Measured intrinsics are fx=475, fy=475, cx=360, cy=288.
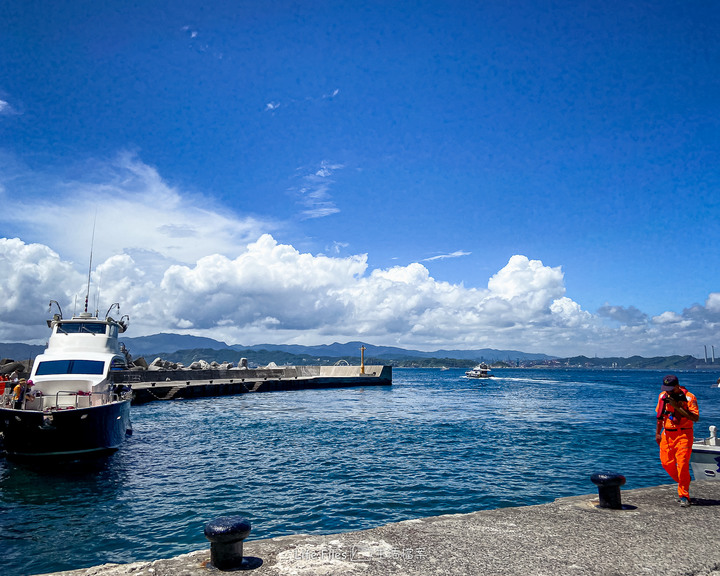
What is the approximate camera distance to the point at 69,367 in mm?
19172

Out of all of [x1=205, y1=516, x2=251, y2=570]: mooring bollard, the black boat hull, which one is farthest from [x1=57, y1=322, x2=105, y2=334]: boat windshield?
[x1=205, y1=516, x2=251, y2=570]: mooring bollard

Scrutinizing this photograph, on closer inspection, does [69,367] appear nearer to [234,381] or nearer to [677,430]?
[677,430]

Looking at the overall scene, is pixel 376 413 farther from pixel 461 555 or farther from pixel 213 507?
pixel 461 555

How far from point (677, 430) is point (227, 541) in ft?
21.9

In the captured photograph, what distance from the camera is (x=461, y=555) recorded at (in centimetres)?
580

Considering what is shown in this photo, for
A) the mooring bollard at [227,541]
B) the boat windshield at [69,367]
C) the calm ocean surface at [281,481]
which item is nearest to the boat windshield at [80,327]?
the boat windshield at [69,367]

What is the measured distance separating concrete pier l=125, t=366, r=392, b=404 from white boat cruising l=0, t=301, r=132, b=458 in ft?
75.9

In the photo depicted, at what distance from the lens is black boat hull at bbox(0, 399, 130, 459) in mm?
15781

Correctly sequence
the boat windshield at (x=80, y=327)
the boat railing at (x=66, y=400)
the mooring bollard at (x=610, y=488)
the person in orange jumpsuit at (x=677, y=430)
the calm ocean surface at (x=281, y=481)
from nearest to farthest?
the person in orange jumpsuit at (x=677, y=430) < the mooring bollard at (x=610, y=488) < the calm ocean surface at (x=281, y=481) < the boat railing at (x=66, y=400) < the boat windshield at (x=80, y=327)

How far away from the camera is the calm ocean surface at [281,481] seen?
10.3m

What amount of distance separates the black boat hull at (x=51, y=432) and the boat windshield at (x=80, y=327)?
6502 millimetres

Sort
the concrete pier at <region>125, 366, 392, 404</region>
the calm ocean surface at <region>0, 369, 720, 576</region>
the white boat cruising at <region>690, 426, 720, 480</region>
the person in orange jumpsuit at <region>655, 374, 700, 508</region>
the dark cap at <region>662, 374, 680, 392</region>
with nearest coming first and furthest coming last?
the person in orange jumpsuit at <region>655, 374, 700, 508</region> → the dark cap at <region>662, 374, 680, 392</region> → the white boat cruising at <region>690, 426, 720, 480</region> → the calm ocean surface at <region>0, 369, 720, 576</region> → the concrete pier at <region>125, 366, 392, 404</region>

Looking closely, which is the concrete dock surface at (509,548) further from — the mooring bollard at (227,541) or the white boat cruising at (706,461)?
the white boat cruising at (706,461)

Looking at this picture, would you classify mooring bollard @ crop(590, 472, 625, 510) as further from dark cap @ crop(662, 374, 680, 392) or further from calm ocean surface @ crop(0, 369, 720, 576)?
calm ocean surface @ crop(0, 369, 720, 576)
